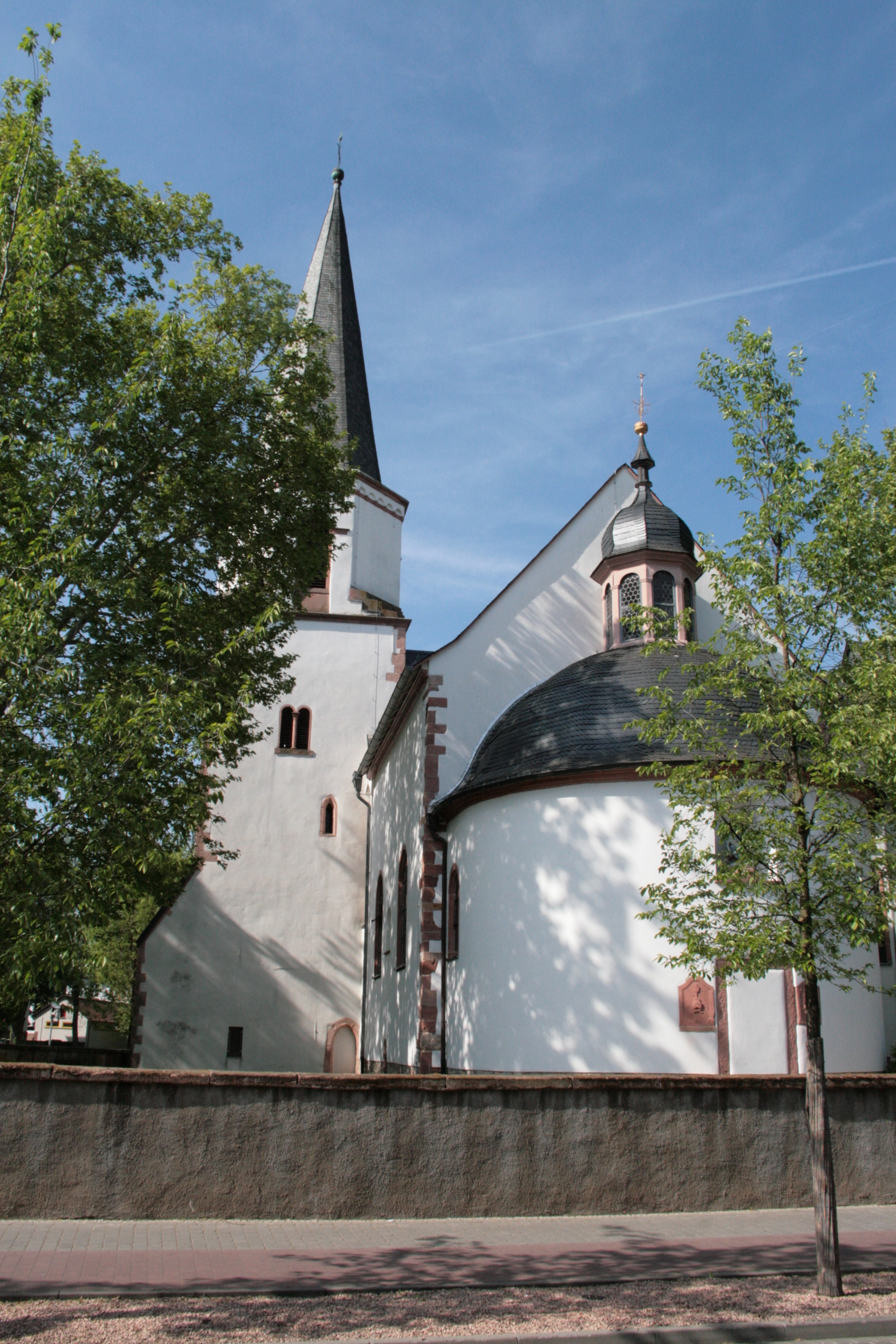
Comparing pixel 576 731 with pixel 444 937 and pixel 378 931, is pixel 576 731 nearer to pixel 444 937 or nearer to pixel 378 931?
pixel 444 937

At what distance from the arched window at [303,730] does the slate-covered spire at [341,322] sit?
21.2 feet

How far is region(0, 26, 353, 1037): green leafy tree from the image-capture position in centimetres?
745

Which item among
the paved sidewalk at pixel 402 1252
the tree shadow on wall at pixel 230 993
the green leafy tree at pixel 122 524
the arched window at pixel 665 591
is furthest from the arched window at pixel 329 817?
the paved sidewalk at pixel 402 1252

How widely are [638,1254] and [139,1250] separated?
3.81m

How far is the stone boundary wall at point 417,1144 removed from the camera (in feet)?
29.7

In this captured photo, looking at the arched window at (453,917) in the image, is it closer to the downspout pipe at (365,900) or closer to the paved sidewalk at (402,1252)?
the paved sidewalk at (402,1252)

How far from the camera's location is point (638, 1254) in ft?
27.2

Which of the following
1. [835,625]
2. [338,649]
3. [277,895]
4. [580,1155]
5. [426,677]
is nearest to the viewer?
[835,625]

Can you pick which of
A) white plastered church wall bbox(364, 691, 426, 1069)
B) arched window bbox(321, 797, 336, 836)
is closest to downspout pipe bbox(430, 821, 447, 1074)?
white plastered church wall bbox(364, 691, 426, 1069)

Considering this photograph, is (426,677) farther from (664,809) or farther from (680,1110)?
(680,1110)

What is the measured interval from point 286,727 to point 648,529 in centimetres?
1070

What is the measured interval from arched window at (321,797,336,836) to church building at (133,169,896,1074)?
6 cm

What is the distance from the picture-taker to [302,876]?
80.7 feet

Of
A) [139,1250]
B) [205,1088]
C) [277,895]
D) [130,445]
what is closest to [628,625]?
[130,445]
